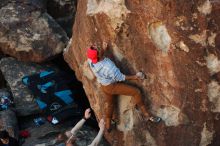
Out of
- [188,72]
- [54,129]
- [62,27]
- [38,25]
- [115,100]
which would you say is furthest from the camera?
[62,27]

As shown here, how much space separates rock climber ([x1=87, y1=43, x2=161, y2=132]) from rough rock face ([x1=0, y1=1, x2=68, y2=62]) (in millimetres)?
3790

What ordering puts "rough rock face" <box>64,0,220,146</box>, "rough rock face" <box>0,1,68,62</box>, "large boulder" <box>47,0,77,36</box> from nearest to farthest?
"rough rock face" <box>64,0,220,146</box>, "rough rock face" <box>0,1,68,62</box>, "large boulder" <box>47,0,77,36</box>

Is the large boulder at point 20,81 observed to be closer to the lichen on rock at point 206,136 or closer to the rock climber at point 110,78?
the rock climber at point 110,78

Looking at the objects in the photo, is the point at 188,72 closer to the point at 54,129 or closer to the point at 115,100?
the point at 115,100

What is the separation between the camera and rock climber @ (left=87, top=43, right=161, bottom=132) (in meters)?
8.62

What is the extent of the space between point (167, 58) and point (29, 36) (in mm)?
5397

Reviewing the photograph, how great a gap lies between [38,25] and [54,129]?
3107mm

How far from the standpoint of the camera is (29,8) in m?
13.4

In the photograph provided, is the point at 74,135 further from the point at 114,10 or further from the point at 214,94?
the point at 214,94

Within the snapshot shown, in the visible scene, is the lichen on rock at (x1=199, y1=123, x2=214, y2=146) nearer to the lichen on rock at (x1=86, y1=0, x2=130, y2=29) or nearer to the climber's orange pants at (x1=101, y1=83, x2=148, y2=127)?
the climber's orange pants at (x1=101, y1=83, x2=148, y2=127)

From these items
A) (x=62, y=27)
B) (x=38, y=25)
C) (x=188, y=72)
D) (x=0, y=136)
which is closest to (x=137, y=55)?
(x=188, y=72)

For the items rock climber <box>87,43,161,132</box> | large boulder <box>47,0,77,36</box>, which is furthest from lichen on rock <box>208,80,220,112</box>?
large boulder <box>47,0,77,36</box>

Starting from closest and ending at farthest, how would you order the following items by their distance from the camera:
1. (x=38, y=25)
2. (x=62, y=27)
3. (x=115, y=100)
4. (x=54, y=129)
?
(x=115, y=100)
(x=54, y=129)
(x=38, y=25)
(x=62, y=27)

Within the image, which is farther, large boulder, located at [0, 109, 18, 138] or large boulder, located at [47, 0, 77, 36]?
large boulder, located at [47, 0, 77, 36]
